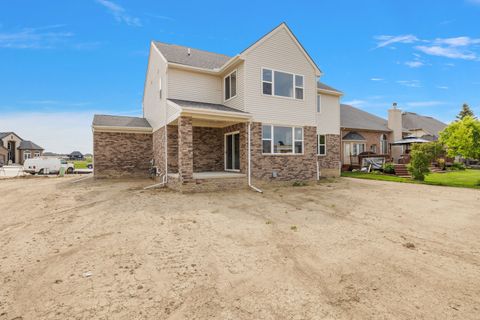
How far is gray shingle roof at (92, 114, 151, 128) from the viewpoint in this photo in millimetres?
17077

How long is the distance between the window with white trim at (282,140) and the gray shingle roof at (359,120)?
10.0 metres

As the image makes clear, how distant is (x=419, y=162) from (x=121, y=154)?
65.3 feet

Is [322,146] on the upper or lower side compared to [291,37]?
lower

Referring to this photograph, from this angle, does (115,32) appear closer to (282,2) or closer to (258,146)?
(282,2)

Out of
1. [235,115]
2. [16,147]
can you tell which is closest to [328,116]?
[235,115]

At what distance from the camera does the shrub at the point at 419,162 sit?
15266 mm

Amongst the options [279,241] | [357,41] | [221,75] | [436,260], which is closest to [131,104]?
[221,75]

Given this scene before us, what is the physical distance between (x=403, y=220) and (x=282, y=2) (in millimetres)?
13869

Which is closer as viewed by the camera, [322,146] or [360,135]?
[322,146]

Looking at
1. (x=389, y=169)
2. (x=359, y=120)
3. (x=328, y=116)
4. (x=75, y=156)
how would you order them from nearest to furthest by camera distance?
(x=328, y=116) → (x=389, y=169) → (x=359, y=120) → (x=75, y=156)

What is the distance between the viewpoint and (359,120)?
2475cm

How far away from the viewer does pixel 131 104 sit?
24516 mm

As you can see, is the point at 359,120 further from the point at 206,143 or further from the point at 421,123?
the point at 206,143

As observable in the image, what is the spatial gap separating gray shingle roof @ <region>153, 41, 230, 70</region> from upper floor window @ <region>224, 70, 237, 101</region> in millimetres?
1431
